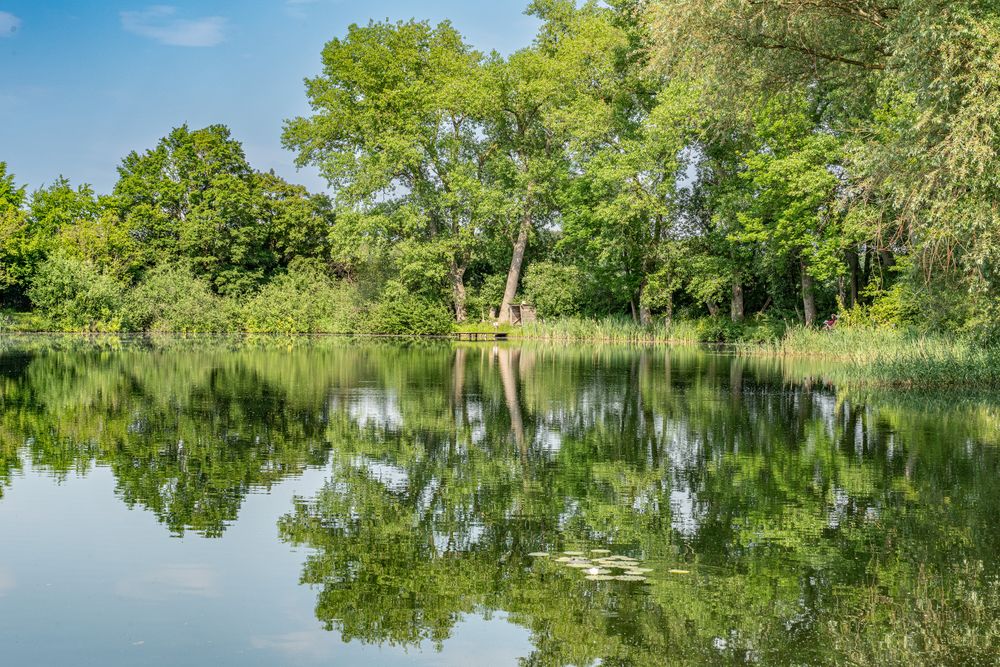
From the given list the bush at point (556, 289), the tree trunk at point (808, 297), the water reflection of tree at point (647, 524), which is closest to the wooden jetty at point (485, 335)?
the bush at point (556, 289)

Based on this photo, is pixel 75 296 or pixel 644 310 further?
pixel 75 296

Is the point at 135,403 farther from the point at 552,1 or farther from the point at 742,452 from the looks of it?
the point at 552,1

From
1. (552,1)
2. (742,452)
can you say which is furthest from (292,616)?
(552,1)

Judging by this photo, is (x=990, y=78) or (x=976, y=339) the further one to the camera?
(x=976, y=339)

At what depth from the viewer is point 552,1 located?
52.1 meters

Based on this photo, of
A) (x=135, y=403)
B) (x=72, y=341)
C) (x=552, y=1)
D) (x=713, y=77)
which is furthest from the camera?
(x=552, y=1)

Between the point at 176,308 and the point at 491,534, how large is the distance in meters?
48.4

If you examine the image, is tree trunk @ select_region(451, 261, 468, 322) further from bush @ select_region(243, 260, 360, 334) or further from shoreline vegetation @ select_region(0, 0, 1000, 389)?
bush @ select_region(243, 260, 360, 334)

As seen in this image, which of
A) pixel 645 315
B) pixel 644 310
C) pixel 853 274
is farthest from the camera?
pixel 645 315

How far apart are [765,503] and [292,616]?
5.30 m

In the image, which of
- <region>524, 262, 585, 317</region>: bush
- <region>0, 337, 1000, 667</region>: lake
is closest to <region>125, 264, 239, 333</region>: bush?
<region>524, 262, 585, 317</region>: bush

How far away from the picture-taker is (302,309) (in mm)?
55031

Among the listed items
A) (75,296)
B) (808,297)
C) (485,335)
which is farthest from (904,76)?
(75,296)

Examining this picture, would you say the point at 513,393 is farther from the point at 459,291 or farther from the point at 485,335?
the point at 459,291
